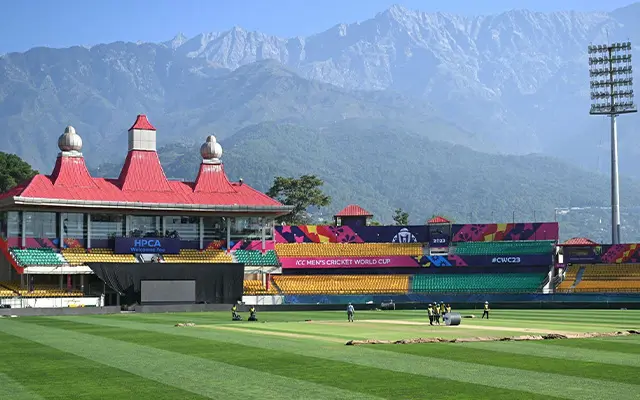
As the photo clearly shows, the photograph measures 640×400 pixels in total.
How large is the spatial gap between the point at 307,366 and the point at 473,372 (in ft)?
17.8

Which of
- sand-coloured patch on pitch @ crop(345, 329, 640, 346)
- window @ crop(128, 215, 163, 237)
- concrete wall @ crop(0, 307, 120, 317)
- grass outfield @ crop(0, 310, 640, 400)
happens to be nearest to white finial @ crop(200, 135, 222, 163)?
window @ crop(128, 215, 163, 237)

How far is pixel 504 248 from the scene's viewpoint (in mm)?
103312

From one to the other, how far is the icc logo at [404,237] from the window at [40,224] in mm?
36006

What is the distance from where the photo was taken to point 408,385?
89.6 ft

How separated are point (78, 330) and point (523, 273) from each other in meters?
58.2

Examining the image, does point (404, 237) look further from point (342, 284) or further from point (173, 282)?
point (173, 282)

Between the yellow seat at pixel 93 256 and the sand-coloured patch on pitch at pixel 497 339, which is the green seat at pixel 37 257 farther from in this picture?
the sand-coloured patch on pitch at pixel 497 339

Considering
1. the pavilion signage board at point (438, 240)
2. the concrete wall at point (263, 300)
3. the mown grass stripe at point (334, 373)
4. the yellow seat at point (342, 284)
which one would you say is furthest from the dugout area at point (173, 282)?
the mown grass stripe at point (334, 373)

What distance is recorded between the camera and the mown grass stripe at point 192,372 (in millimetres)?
26000

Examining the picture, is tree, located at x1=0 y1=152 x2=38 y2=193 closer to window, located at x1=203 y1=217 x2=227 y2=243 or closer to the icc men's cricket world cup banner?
window, located at x1=203 y1=217 x2=227 y2=243

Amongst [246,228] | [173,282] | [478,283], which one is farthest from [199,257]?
[478,283]

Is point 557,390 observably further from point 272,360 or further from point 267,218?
point 267,218

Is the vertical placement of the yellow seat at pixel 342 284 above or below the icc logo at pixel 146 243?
below

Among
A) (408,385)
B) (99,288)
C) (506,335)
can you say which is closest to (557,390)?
(408,385)
